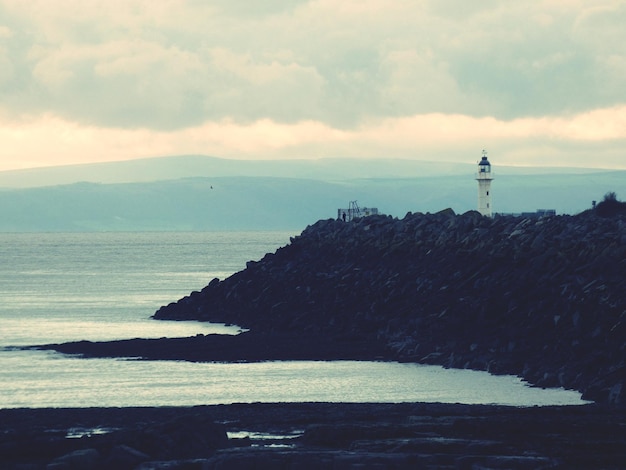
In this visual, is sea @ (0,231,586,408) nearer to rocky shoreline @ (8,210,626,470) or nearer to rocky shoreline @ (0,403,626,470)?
rocky shoreline @ (8,210,626,470)

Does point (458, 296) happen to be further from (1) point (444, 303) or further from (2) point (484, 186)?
(2) point (484, 186)

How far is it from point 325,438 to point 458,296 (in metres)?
21.5

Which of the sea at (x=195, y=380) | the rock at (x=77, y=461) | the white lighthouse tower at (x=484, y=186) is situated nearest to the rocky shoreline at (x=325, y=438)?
the rock at (x=77, y=461)

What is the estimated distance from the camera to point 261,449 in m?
21.5

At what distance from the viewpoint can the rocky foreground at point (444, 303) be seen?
3566 centimetres

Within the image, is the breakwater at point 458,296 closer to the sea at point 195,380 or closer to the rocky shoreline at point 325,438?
the sea at point 195,380

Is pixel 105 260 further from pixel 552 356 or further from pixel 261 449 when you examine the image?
pixel 261 449

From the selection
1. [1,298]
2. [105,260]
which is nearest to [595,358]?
[1,298]

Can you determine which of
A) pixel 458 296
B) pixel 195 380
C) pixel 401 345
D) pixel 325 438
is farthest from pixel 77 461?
pixel 458 296

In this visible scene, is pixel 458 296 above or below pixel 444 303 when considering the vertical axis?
above

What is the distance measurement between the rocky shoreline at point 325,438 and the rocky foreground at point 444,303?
15.4 ft

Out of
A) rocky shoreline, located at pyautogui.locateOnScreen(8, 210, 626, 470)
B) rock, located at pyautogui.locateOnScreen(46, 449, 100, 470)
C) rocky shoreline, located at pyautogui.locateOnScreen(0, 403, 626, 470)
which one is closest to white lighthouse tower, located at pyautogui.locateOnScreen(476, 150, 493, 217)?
rocky shoreline, located at pyautogui.locateOnScreen(8, 210, 626, 470)

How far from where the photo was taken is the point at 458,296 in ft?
145

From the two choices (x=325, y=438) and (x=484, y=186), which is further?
(x=484, y=186)
